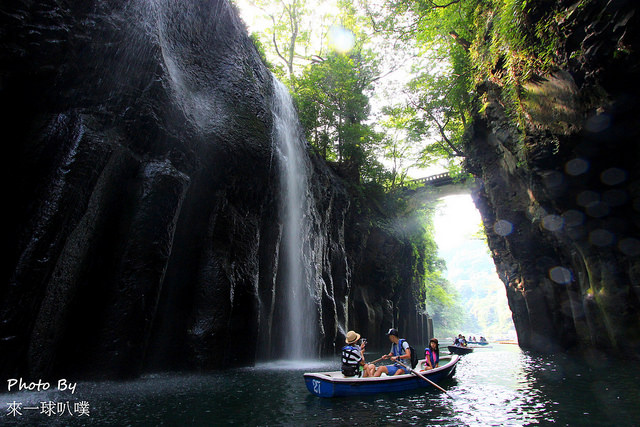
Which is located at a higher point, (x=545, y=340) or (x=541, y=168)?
(x=541, y=168)

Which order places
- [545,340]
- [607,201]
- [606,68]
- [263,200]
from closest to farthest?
[606,68] → [607,201] → [263,200] → [545,340]

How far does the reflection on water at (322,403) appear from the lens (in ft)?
18.0

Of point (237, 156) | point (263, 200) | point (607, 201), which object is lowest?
point (607, 201)

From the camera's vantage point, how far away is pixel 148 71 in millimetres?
9758

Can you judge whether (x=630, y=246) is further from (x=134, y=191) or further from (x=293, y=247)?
(x=134, y=191)

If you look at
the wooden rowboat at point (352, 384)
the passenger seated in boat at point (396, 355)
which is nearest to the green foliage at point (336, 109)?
the passenger seated in boat at point (396, 355)

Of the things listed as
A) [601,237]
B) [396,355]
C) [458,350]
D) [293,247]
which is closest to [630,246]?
[601,237]

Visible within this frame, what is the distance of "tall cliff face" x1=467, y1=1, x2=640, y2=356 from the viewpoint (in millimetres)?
8727

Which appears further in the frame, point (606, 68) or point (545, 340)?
point (545, 340)

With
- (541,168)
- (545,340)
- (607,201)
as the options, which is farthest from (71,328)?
(545,340)

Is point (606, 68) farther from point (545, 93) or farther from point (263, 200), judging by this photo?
point (263, 200)

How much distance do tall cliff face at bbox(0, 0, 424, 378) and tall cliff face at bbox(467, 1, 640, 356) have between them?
31.8 feet

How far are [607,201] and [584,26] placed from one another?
20.6 ft

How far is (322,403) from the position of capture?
6.80 metres
